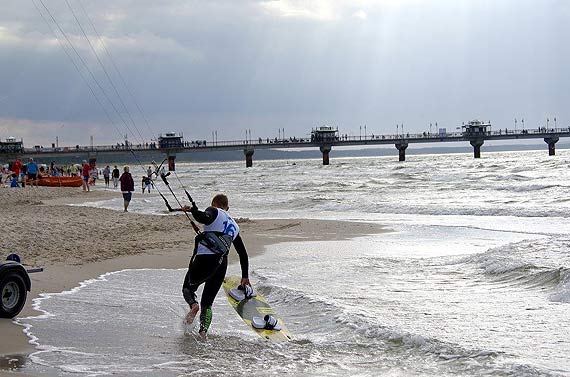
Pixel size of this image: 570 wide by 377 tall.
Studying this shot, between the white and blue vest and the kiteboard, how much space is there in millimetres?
928

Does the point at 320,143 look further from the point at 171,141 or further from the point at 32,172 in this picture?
the point at 32,172

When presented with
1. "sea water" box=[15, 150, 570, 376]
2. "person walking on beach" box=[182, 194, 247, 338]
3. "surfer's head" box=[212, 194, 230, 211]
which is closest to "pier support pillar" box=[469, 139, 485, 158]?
"sea water" box=[15, 150, 570, 376]

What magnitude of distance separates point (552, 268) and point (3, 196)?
2743cm

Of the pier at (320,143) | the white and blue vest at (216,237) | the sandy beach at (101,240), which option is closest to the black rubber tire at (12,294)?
the sandy beach at (101,240)

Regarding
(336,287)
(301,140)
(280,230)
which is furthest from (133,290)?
(301,140)

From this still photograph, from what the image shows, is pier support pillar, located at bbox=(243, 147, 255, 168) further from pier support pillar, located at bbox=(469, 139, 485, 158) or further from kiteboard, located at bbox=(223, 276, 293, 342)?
kiteboard, located at bbox=(223, 276, 293, 342)

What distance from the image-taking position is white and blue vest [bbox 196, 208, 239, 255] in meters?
7.97

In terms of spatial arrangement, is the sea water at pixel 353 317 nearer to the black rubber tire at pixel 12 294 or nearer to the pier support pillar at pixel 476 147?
the black rubber tire at pixel 12 294

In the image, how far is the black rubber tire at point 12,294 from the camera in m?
8.25

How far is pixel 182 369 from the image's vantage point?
6.79m

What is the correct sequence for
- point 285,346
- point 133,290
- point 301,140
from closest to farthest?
point 285,346, point 133,290, point 301,140

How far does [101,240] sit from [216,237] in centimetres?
946

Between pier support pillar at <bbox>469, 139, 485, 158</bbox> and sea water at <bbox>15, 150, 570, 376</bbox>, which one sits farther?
pier support pillar at <bbox>469, 139, 485, 158</bbox>

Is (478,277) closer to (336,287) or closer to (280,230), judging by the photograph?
(336,287)
